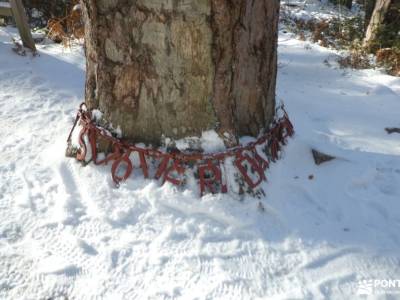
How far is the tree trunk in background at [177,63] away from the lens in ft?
5.64

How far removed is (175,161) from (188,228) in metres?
0.35

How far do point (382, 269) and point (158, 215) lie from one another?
101cm

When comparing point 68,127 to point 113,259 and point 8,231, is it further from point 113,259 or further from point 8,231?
point 113,259

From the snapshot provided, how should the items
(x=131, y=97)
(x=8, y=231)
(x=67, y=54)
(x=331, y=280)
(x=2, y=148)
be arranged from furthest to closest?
(x=67, y=54) < (x=2, y=148) < (x=131, y=97) < (x=8, y=231) < (x=331, y=280)

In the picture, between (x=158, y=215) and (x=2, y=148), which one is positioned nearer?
(x=158, y=215)

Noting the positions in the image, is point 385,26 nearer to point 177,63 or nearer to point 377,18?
point 377,18

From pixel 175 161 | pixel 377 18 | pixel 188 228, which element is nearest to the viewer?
pixel 188 228

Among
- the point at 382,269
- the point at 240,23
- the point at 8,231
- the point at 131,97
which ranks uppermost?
the point at 240,23

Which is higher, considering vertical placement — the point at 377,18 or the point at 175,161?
the point at 175,161

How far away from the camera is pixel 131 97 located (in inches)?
75.4

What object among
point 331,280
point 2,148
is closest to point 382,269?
point 331,280

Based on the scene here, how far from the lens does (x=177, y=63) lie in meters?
1.80

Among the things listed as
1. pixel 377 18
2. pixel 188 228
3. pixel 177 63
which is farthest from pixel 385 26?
pixel 188 228

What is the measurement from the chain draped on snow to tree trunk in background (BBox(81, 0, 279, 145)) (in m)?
0.08
